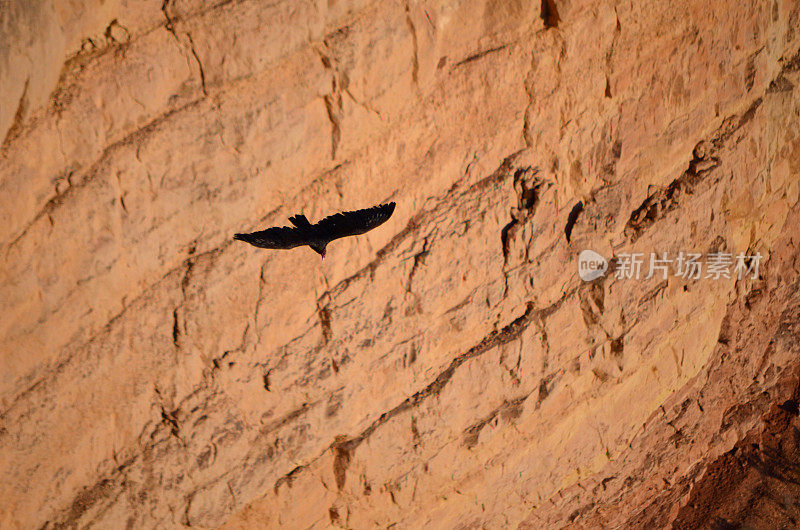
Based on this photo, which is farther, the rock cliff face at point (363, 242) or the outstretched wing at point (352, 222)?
the outstretched wing at point (352, 222)

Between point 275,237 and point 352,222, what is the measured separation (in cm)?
32

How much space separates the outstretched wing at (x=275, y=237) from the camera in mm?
2588

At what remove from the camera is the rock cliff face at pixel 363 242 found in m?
2.29

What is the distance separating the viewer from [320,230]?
2.67 meters

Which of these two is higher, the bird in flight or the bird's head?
the bird in flight

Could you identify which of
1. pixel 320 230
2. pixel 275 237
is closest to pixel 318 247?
pixel 320 230

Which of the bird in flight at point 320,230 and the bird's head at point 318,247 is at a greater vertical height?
the bird in flight at point 320,230

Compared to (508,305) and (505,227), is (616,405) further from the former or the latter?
(505,227)

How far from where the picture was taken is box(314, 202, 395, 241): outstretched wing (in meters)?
2.68

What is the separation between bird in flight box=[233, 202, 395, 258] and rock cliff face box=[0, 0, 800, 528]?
5 centimetres

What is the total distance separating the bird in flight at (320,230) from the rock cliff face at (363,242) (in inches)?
2.0

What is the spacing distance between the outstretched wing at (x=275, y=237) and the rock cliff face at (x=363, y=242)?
45 mm

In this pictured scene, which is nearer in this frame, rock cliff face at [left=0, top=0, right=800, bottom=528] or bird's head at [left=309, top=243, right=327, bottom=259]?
rock cliff face at [left=0, top=0, right=800, bottom=528]

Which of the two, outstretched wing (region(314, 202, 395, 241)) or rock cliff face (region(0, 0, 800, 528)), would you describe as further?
outstretched wing (region(314, 202, 395, 241))
